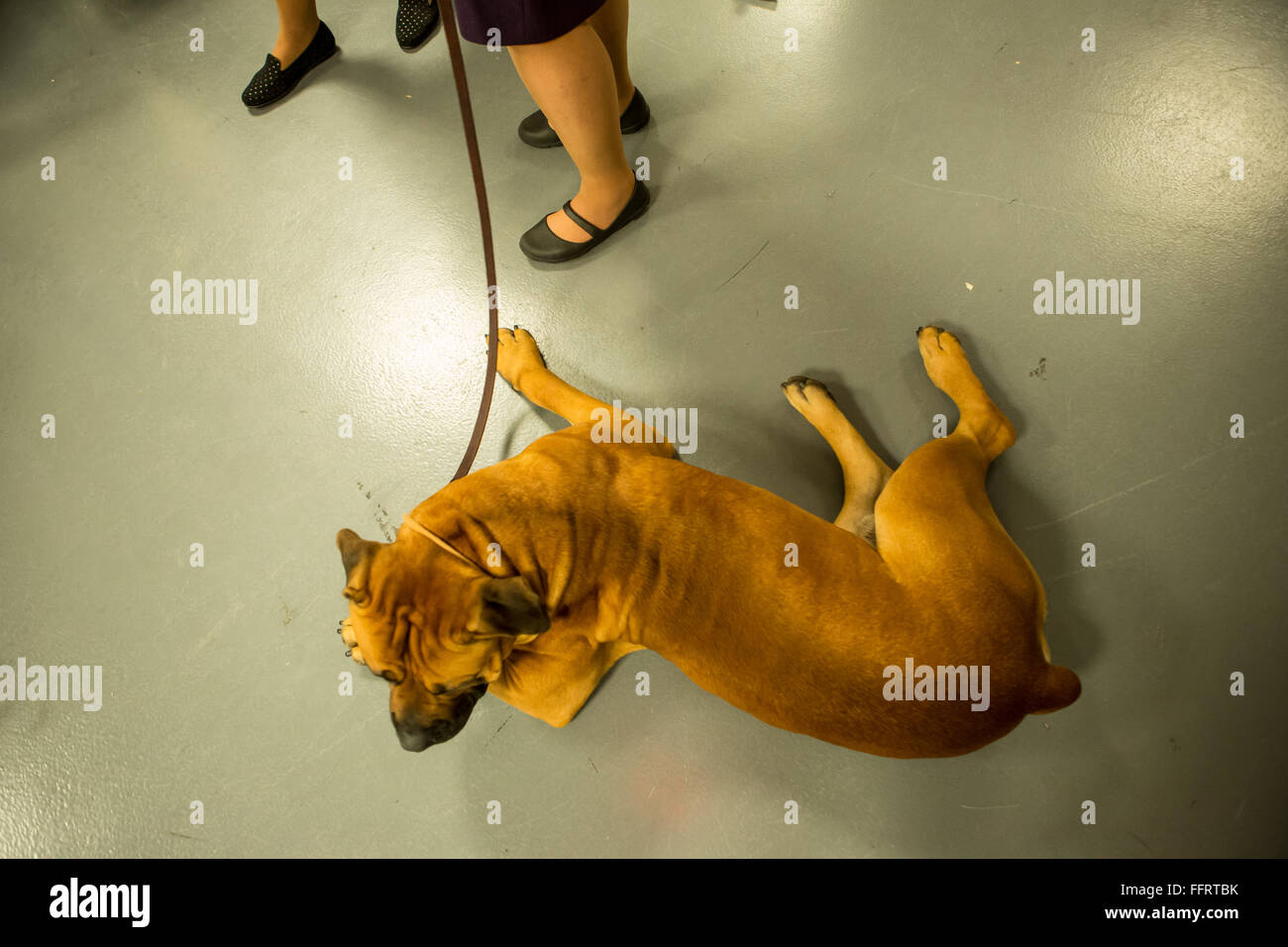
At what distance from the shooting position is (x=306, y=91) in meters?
3.35

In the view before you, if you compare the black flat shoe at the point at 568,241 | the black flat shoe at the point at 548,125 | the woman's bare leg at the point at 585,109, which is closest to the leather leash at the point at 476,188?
the woman's bare leg at the point at 585,109

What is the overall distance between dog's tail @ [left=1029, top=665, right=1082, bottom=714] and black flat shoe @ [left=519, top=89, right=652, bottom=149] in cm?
258

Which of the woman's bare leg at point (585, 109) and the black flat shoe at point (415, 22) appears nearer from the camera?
the woman's bare leg at point (585, 109)

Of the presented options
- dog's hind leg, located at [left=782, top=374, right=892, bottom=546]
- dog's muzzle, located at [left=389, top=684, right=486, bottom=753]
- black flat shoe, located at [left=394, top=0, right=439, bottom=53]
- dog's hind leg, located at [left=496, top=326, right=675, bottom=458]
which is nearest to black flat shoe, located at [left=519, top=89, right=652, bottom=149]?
black flat shoe, located at [left=394, top=0, right=439, bottom=53]

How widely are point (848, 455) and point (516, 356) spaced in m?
1.29

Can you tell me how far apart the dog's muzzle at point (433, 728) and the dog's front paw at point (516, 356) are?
126 centimetres

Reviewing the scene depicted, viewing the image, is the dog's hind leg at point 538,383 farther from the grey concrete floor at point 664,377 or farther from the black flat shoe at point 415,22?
the black flat shoe at point 415,22

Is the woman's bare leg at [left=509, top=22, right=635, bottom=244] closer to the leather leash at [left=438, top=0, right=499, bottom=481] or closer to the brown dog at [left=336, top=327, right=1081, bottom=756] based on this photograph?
the leather leash at [left=438, top=0, right=499, bottom=481]

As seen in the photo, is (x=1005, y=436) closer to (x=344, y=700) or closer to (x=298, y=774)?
(x=344, y=700)

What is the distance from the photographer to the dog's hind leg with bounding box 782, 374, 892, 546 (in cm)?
252

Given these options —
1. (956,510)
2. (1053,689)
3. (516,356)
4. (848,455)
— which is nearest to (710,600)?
(956,510)

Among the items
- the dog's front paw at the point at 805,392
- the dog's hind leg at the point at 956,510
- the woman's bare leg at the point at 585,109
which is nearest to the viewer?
the dog's hind leg at the point at 956,510

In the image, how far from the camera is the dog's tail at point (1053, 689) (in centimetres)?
184
